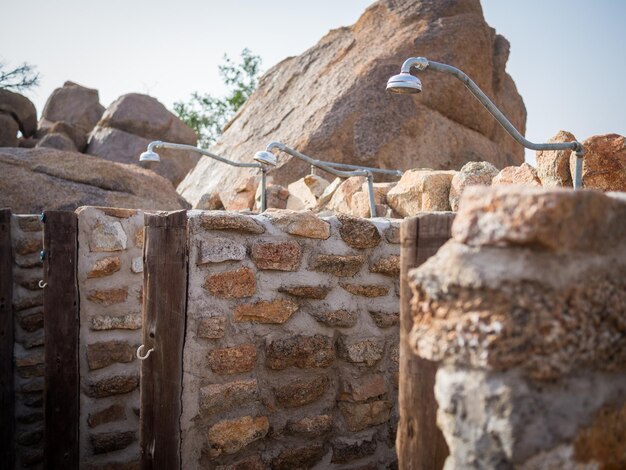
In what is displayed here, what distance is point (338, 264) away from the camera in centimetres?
249

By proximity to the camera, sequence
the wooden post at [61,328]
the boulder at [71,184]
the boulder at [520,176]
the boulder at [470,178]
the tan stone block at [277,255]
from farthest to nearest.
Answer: the boulder at [71,184] < the boulder at [470,178] < the boulder at [520,176] < the wooden post at [61,328] < the tan stone block at [277,255]

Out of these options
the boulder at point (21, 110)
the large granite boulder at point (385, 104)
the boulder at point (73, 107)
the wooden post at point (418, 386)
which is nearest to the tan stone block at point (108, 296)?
the wooden post at point (418, 386)

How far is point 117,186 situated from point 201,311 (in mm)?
3409

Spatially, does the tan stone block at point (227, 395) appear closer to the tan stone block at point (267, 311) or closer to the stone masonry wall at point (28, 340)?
the tan stone block at point (267, 311)

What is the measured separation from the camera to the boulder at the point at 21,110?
1127 cm

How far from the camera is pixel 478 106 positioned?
7.45 metres

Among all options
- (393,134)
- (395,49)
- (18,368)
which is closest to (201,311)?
(18,368)

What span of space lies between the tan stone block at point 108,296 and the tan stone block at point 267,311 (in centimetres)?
95

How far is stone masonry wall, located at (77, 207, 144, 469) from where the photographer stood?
292 centimetres

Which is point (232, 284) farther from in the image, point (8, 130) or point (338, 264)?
point (8, 130)

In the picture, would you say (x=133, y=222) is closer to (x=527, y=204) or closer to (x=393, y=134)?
(x=527, y=204)

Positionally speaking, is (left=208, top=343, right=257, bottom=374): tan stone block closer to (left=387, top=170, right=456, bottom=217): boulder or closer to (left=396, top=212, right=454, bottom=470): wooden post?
(left=396, top=212, right=454, bottom=470): wooden post

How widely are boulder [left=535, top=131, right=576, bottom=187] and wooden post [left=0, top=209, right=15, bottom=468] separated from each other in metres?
2.97

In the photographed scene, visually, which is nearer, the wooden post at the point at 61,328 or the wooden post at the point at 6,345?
the wooden post at the point at 61,328
